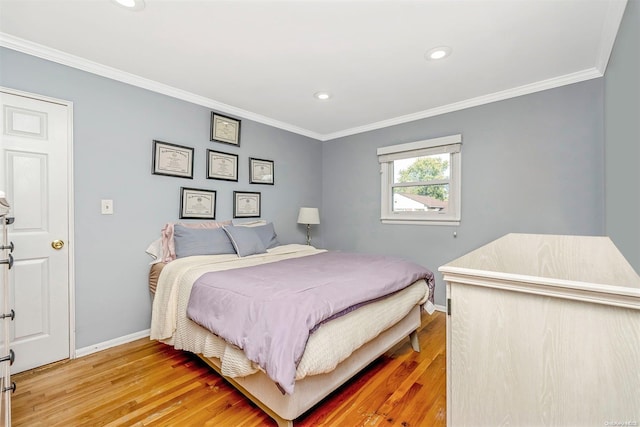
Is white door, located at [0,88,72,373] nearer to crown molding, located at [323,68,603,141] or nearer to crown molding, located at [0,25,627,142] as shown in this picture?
crown molding, located at [0,25,627,142]

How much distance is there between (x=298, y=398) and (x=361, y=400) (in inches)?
20.0

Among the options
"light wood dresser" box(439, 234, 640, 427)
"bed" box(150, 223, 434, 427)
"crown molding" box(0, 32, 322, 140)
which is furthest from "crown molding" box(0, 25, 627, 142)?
"light wood dresser" box(439, 234, 640, 427)

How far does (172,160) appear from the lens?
2.85m

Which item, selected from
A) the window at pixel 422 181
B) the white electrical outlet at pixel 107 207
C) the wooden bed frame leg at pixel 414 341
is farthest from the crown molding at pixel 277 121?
the wooden bed frame leg at pixel 414 341

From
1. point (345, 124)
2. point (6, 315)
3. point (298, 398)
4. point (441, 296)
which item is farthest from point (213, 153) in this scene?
point (441, 296)

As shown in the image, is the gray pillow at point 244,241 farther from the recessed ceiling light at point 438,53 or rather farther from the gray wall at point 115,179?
the recessed ceiling light at point 438,53

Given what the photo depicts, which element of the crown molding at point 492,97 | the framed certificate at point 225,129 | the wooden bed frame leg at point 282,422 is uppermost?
the crown molding at point 492,97

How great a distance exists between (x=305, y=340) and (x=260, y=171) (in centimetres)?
268

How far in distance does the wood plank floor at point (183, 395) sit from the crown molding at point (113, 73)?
232cm

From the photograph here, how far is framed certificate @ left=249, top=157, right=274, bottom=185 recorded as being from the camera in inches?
141

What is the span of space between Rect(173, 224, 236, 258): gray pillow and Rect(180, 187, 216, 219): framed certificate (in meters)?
0.31

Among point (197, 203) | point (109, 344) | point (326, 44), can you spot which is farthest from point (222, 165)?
point (109, 344)

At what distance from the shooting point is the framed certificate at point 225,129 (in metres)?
3.18

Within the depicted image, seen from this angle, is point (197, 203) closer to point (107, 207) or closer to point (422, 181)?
point (107, 207)
